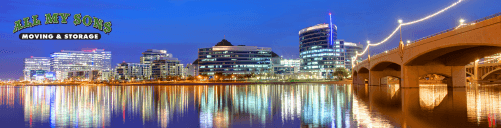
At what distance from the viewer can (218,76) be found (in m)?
165

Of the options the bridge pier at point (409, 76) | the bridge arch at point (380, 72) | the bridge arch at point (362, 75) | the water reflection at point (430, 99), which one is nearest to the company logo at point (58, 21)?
the water reflection at point (430, 99)

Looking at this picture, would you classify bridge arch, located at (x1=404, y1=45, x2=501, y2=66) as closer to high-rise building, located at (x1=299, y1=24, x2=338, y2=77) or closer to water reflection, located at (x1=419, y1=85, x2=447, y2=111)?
water reflection, located at (x1=419, y1=85, x2=447, y2=111)

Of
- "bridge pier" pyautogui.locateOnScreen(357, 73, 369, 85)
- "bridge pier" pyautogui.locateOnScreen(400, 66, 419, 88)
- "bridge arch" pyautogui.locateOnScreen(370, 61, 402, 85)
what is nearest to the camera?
"bridge pier" pyautogui.locateOnScreen(400, 66, 419, 88)

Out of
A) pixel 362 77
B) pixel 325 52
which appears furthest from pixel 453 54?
pixel 325 52

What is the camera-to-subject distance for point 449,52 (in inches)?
1734

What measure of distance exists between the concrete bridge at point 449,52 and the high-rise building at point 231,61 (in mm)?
117610

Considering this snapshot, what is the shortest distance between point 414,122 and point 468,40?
22.0m

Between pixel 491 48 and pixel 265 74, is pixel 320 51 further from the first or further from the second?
pixel 491 48

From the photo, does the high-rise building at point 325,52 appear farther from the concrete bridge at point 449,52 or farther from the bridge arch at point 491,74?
the concrete bridge at point 449,52

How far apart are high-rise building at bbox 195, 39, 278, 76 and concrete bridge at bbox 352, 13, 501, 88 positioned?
11761cm

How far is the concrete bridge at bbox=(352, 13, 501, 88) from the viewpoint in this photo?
2862 cm

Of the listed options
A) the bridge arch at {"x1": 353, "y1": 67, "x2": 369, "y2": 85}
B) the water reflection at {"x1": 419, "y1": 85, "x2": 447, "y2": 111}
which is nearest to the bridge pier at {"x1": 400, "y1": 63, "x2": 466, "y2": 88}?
the water reflection at {"x1": 419, "y1": 85, "x2": 447, "y2": 111}

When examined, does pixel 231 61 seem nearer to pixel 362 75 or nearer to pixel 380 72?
pixel 362 75

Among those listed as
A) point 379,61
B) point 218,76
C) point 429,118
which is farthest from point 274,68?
point 429,118
